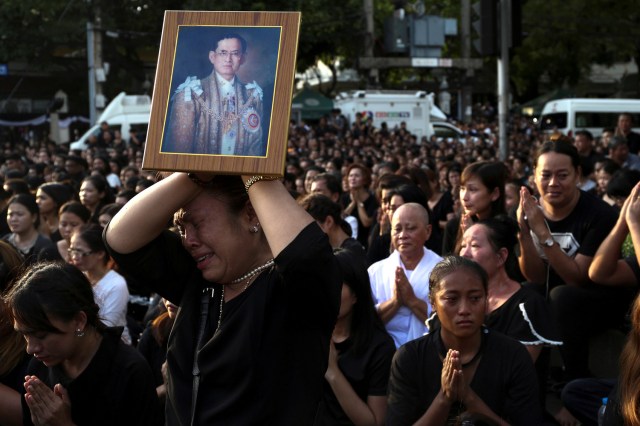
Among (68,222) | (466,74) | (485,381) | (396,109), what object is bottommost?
(485,381)

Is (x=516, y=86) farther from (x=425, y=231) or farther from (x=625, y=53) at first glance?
(x=425, y=231)

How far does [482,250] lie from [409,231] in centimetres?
80

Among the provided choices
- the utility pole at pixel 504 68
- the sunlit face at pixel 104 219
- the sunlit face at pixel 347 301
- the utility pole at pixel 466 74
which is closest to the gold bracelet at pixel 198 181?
the sunlit face at pixel 347 301

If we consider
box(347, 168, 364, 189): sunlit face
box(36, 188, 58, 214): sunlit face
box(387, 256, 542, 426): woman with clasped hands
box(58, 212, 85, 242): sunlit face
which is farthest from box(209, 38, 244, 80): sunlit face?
box(347, 168, 364, 189): sunlit face

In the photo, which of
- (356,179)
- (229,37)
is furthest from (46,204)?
(229,37)

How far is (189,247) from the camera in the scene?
9.01 feet

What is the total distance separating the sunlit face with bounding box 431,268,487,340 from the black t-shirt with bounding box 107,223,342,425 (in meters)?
1.60

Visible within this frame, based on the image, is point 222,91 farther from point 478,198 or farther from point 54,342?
point 478,198

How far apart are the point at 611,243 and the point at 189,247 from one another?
11.7 feet

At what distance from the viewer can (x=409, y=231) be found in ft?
19.6

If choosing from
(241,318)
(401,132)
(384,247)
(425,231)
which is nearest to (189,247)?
(241,318)

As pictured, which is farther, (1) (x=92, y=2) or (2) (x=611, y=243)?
(1) (x=92, y=2)

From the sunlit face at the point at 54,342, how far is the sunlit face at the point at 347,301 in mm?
1462

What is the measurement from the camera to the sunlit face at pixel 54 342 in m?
3.67
